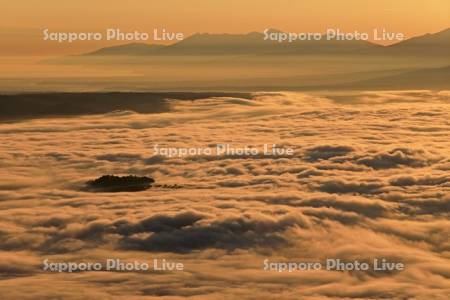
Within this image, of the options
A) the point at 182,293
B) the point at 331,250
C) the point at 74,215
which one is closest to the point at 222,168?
the point at 74,215

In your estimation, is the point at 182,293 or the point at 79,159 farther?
the point at 79,159

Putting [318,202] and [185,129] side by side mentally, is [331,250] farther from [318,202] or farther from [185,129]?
[185,129]

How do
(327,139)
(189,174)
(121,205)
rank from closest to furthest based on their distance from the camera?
(121,205)
(189,174)
(327,139)

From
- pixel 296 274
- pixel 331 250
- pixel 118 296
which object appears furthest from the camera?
pixel 331 250

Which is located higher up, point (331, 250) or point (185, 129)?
point (185, 129)

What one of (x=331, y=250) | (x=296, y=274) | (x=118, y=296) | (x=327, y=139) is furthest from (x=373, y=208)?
(x=327, y=139)

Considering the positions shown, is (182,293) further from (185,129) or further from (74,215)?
(185,129)
